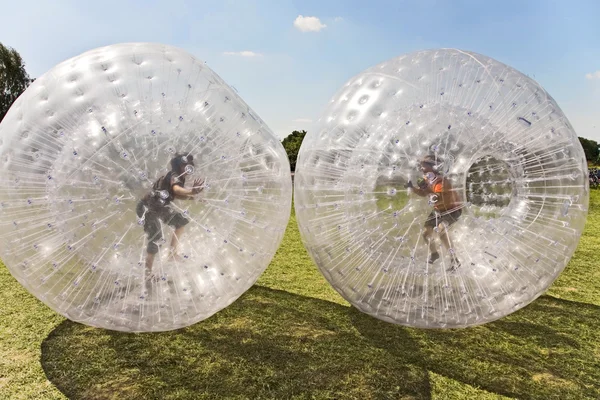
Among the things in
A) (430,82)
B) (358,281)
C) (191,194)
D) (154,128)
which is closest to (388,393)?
(358,281)

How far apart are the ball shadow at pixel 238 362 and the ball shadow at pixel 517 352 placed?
94 millimetres

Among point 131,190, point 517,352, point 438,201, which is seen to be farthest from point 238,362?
point 517,352

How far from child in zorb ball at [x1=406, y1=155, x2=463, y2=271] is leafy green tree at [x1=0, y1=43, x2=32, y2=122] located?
26586 mm

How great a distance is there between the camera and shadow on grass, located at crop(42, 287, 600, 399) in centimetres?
240

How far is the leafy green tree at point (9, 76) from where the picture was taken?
23484 mm

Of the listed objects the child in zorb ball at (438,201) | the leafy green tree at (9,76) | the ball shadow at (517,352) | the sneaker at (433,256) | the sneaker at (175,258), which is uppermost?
the leafy green tree at (9,76)

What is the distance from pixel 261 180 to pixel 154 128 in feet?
Result: 1.89

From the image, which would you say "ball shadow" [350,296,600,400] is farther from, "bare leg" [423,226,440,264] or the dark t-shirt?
the dark t-shirt

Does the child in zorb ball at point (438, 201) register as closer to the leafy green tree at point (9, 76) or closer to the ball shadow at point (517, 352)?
the ball shadow at point (517, 352)

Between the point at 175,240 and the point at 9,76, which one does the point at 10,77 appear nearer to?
the point at 9,76

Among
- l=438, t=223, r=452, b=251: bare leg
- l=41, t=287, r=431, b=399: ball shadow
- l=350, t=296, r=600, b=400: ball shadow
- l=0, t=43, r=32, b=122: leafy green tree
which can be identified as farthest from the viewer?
l=0, t=43, r=32, b=122: leafy green tree

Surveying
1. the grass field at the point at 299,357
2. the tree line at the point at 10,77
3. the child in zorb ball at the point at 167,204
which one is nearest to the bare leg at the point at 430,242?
the grass field at the point at 299,357

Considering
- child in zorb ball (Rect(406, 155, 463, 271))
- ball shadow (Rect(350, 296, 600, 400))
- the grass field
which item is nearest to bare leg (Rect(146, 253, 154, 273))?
the grass field

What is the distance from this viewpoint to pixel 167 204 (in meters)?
2.07
